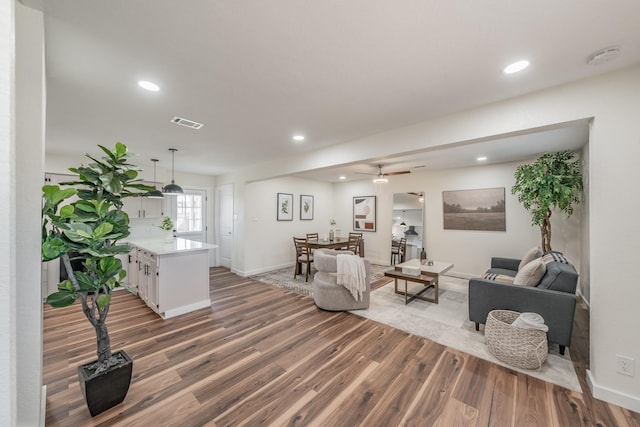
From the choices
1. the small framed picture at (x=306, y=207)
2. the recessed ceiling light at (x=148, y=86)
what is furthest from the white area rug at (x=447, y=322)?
the recessed ceiling light at (x=148, y=86)

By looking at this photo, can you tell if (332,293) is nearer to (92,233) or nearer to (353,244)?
(353,244)

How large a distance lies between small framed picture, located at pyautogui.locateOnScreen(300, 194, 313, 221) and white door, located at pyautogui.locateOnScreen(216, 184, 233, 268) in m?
1.99

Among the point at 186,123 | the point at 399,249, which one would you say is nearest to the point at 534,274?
the point at 399,249

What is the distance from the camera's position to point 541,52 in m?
1.71

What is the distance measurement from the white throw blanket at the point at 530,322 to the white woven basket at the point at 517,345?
4cm

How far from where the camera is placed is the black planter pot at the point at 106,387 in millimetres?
1766

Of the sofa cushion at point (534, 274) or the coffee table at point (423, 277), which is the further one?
the coffee table at point (423, 277)

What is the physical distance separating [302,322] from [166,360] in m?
1.54

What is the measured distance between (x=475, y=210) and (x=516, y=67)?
13.6 feet

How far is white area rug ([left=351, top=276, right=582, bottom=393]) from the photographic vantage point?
2312 millimetres

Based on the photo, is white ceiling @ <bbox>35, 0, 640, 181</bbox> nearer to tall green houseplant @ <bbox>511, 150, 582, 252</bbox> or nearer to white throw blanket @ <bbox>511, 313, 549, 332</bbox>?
tall green houseplant @ <bbox>511, 150, 582, 252</bbox>

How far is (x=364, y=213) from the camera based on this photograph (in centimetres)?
748

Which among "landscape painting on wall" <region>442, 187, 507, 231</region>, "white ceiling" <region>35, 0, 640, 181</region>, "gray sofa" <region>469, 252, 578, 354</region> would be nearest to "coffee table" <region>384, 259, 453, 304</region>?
"gray sofa" <region>469, 252, 578, 354</region>

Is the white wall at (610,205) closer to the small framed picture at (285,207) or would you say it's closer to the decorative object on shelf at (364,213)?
the decorative object on shelf at (364,213)
